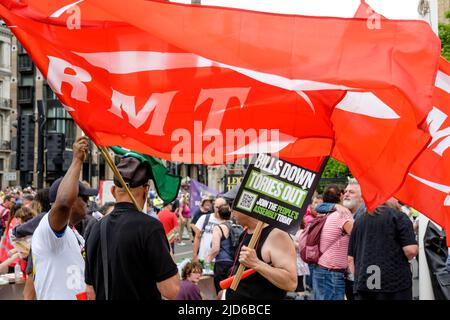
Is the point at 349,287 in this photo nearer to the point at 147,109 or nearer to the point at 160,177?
the point at 160,177

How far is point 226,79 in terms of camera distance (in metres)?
5.00

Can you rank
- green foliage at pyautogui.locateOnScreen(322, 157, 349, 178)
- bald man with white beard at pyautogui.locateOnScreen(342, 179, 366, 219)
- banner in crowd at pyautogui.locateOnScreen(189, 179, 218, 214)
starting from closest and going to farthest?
1. bald man with white beard at pyautogui.locateOnScreen(342, 179, 366, 219)
2. banner in crowd at pyautogui.locateOnScreen(189, 179, 218, 214)
3. green foliage at pyautogui.locateOnScreen(322, 157, 349, 178)

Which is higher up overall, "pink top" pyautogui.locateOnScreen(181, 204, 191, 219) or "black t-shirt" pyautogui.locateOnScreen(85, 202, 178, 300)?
"black t-shirt" pyautogui.locateOnScreen(85, 202, 178, 300)

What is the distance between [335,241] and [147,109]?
419 centimetres

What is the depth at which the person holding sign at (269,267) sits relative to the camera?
4844mm

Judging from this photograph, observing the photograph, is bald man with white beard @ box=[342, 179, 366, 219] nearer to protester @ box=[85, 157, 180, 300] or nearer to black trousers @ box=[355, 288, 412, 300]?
black trousers @ box=[355, 288, 412, 300]

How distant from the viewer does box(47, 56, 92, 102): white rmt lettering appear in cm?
491

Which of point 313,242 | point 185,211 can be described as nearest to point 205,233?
point 313,242

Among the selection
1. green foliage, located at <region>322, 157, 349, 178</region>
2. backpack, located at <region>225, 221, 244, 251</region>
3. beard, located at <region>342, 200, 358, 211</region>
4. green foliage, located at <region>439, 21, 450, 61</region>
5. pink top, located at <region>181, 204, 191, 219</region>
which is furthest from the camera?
green foliage, located at <region>322, 157, 349, 178</region>

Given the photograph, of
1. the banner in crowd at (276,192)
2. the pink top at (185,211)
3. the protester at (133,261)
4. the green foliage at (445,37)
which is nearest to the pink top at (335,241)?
the banner in crowd at (276,192)

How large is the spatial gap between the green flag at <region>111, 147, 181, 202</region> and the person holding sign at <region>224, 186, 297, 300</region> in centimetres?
67

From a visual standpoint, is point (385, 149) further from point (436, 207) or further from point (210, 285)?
point (210, 285)

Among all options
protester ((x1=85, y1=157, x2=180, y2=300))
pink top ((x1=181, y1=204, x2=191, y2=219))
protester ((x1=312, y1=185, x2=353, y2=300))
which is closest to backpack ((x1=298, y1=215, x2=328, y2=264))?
protester ((x1=312, y1=185, x2=353, y2=300))

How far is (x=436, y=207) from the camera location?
17.9 ft
